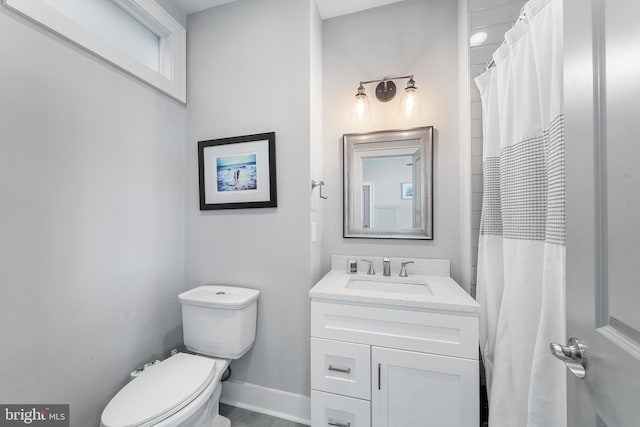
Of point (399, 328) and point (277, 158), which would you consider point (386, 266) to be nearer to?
point (399, 328)

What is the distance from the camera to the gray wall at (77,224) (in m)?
0.94

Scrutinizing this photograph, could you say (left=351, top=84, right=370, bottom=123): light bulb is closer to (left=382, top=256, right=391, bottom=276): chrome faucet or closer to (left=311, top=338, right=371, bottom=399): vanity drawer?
(left=382, top=256, right=391, bottom=276): chrome faucet

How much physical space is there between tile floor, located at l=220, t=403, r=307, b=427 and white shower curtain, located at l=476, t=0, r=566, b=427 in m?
1.13

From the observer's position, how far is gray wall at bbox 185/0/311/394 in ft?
4.93

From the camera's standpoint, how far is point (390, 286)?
151 centimetres

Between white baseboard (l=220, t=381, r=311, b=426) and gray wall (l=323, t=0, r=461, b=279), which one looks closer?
white baseboard (l=220, t=381, r=311, b=426)

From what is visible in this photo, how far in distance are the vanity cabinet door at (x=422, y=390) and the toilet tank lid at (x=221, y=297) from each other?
748mm

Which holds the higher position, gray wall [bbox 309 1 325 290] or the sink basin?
gray wall [bbox 309 1 325 290]

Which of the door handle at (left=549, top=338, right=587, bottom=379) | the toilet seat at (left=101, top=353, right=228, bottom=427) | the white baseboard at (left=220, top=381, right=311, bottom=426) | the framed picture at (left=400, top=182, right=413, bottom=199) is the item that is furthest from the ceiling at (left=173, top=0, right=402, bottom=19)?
the white baseboard at (left=220, top=381, right=311, bottom=426)

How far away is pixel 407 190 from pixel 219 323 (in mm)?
1428

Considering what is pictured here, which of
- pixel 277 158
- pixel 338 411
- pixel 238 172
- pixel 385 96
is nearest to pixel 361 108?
pixel 385 96

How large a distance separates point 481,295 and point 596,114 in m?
1.03

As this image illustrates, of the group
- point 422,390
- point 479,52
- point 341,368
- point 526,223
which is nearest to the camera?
point 526,223

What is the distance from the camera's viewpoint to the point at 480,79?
1280 mm
